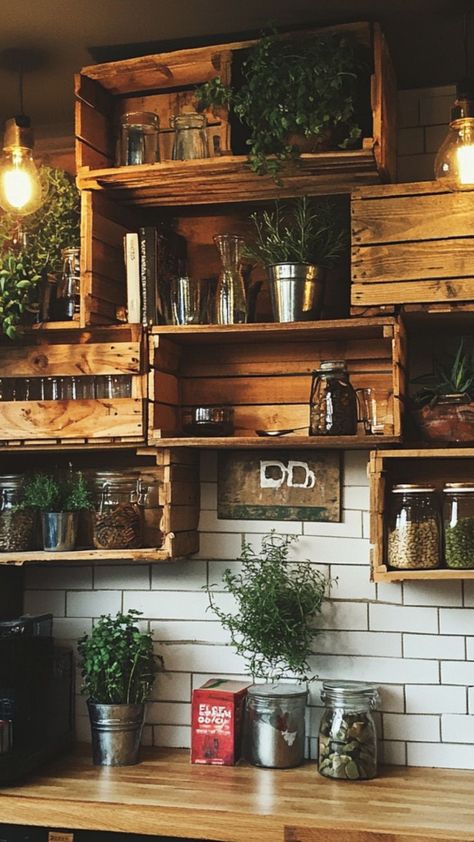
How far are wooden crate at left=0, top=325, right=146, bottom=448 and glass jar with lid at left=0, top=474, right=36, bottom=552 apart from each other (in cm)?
13

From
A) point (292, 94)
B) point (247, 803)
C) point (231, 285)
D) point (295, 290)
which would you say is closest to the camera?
point (247, 803)

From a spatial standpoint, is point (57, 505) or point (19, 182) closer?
point (19, 182)

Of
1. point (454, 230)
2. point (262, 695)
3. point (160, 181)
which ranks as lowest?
point (262, 695)

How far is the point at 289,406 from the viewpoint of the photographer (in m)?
3.05

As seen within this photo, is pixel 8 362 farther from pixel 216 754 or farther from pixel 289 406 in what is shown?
pixel 216 754

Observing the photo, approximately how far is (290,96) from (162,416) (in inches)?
37.0

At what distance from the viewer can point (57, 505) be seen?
9.90 feet

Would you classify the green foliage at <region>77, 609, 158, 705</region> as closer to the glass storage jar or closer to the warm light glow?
the glass storage jar

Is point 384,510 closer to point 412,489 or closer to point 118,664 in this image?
point 412,489

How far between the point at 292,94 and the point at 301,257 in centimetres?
42

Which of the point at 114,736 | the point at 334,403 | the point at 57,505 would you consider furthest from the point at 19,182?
the point at 114,736

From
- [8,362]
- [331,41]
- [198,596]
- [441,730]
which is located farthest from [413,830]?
[331,41]

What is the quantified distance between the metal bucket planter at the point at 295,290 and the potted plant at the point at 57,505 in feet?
2.55

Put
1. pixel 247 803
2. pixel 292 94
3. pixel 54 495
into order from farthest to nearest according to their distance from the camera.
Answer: pixel 54 495 < pixel 292 94 < pixel 247 803
